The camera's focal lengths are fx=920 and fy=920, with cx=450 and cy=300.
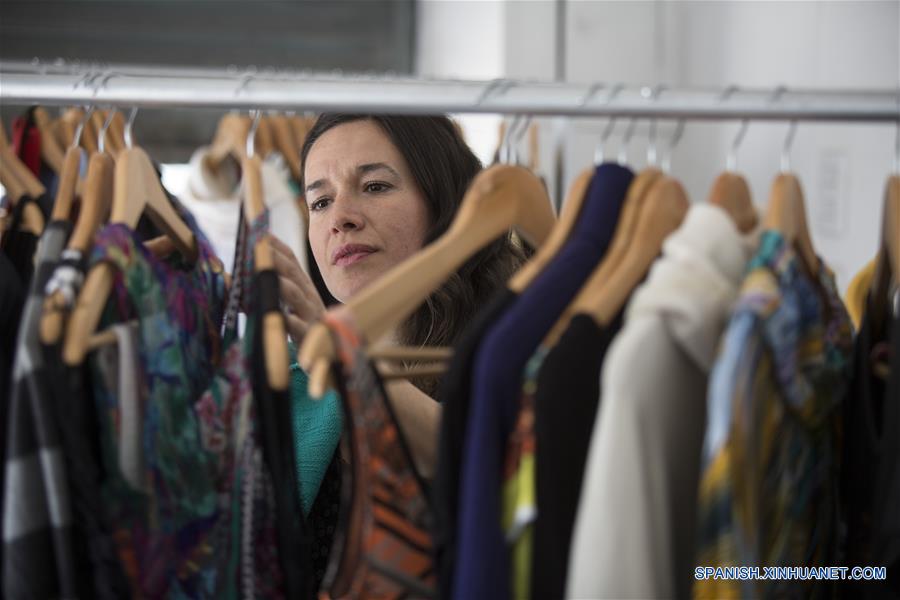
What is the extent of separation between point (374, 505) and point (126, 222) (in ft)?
1.02

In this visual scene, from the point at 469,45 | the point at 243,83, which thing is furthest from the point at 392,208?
the point at 469,45

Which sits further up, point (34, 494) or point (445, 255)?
point (445, 255)

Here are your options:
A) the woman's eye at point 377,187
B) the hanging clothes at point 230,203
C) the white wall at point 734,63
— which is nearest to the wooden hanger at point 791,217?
the woman's eye at point 377,187

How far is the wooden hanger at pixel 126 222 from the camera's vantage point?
0.68 metres

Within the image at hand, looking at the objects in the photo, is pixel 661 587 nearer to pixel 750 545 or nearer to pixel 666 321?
pixel 750 545

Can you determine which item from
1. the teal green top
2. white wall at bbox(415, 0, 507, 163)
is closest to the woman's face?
the teal green top

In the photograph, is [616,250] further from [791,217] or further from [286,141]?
[286,141]

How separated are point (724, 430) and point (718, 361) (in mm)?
48

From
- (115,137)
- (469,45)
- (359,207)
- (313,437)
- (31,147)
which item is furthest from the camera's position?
(469,45)

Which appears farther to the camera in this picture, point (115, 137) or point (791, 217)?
point (115, 137)

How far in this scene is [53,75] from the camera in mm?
812

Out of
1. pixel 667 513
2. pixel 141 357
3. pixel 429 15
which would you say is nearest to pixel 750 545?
pixel 667 513

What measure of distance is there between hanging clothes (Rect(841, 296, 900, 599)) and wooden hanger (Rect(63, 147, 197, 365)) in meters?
0.59

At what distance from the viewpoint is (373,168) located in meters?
1.21
